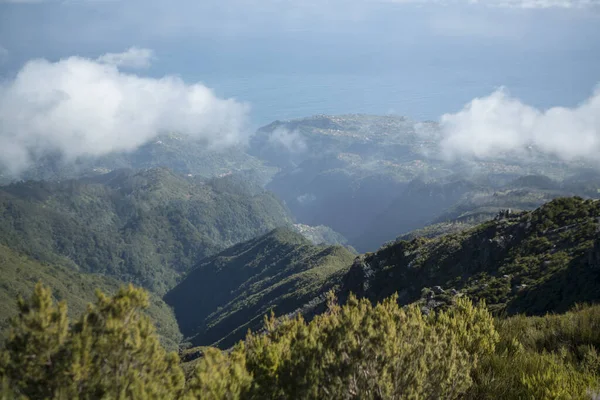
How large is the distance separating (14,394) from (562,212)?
7413 cm

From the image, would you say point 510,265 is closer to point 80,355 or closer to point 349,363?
point 349,363

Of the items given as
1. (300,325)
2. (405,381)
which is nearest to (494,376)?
(405,381)

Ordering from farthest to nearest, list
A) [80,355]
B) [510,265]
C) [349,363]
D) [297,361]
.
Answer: [510,265]
[297,361]
[349,363]
[80,355]

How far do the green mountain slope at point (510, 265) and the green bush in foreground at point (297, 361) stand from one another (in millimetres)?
30236

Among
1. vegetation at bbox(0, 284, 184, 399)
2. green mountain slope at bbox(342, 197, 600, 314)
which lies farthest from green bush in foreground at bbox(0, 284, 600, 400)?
green mountain slope at bbox(342, 197, 600, 314)

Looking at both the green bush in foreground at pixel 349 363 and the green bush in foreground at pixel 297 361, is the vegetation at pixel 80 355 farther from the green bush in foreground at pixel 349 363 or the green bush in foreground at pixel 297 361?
the green bush in foreground at pixel 349 363

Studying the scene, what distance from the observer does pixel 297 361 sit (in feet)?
33.2

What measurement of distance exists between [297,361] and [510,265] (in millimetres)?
57814

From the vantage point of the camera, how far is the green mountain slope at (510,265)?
1709 inches

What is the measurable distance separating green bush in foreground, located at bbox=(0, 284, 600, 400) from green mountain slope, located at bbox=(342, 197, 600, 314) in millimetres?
30236

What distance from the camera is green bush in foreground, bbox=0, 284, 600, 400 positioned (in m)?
7.93

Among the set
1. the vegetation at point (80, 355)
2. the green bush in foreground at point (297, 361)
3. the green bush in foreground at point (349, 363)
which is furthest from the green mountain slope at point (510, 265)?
the vegetation at point (80, 355)

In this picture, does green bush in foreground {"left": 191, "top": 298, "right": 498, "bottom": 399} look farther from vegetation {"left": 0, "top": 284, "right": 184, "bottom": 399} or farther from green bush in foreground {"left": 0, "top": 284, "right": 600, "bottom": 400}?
vegetation {"left": 0, "top": 284, "right": 184, "bottom": 399}

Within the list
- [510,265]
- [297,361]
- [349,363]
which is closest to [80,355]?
[297,361]
